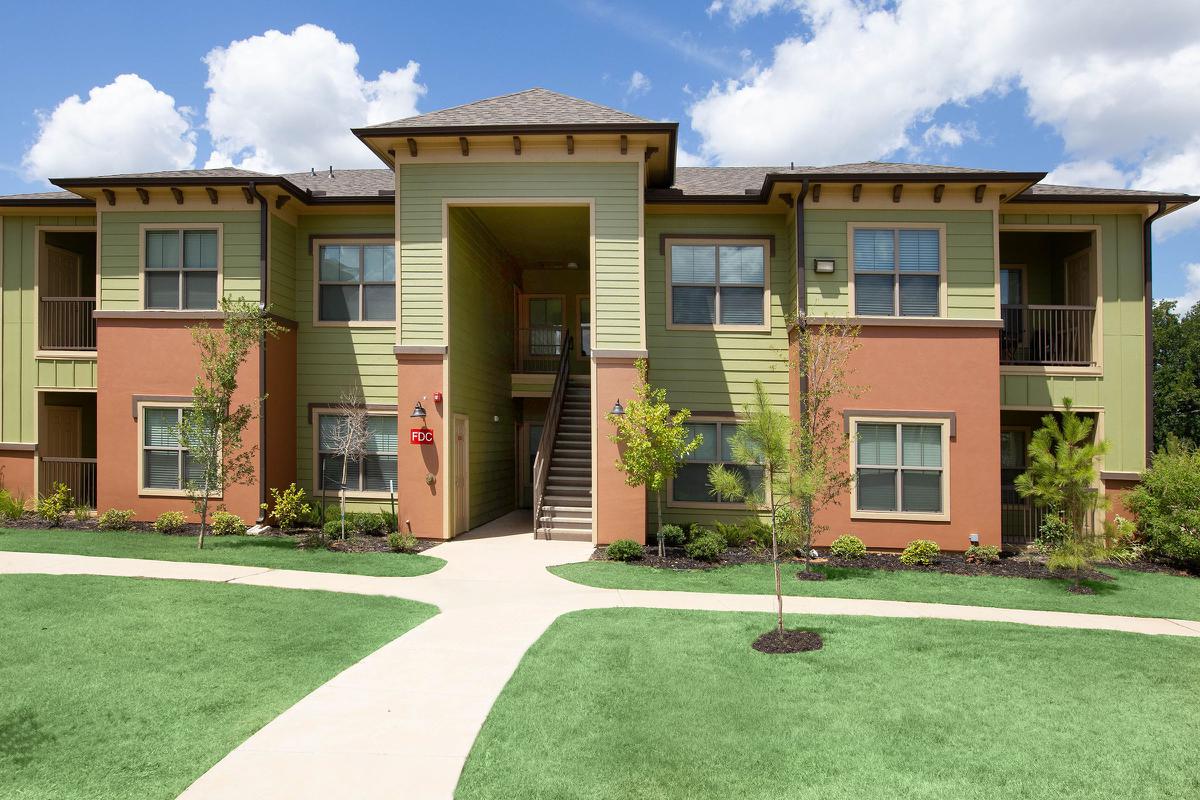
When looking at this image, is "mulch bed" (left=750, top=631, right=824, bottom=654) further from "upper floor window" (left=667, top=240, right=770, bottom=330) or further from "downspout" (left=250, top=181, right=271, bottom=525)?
"downspout" (left=250, top=181, right=271, bottom=525)

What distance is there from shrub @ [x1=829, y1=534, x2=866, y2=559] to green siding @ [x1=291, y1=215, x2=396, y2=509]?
28.9ft

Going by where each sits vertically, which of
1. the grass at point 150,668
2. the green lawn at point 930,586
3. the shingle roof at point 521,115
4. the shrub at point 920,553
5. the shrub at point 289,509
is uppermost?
the shingle roof at point 521,115

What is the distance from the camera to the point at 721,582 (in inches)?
394

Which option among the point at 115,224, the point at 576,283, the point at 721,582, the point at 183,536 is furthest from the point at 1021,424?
the point at 115,224

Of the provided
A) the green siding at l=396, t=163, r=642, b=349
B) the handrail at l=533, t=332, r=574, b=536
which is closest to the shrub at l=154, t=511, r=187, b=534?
the green siding at l=396, t=163, r=642, b=349

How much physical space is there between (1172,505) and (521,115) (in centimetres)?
1322

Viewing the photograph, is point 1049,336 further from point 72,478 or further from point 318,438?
point 72,478

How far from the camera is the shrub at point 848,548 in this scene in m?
11.8

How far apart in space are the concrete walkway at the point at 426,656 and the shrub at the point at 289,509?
309 centimetres

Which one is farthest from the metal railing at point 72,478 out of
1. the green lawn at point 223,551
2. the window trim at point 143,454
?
the green lawn at point 223,551

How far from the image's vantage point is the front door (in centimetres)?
1348

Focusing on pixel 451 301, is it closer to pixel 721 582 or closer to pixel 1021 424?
pixel 721 582

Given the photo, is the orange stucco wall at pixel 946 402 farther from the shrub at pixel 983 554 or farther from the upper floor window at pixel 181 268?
the upper floor window at pixel 181 268

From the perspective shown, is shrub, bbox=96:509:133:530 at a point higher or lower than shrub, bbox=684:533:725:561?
higher
